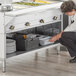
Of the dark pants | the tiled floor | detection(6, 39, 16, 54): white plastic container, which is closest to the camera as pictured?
the dark pants

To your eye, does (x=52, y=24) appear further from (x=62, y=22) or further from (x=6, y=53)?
(x=6, y=53)

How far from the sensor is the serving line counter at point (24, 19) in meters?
4.40

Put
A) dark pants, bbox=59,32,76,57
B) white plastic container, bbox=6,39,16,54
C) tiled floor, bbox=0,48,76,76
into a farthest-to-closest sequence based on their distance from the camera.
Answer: white plastic container, bbox=6,39,16,54 → tiled floor, bbox=0,48,76,76 → dark pants, bbox=59,32,76,57

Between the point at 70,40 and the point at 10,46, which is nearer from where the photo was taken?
the point at 70,40

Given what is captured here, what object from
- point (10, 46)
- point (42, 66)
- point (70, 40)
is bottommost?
point (42, 66)

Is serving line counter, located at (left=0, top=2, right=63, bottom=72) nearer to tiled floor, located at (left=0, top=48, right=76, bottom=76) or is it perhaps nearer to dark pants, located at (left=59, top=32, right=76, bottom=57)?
tiled floor, located at (left=0, top=48, right=76, bottom=76)

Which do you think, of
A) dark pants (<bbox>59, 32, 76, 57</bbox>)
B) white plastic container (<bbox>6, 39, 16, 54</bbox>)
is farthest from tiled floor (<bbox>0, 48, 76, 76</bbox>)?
dark pants (<bbox>59, 32, 76, 57</bbox>)

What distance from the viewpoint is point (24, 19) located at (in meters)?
4.66

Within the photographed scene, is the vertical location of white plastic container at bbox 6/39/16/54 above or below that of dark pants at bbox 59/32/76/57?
below

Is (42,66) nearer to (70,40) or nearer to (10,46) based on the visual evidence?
(10,46)

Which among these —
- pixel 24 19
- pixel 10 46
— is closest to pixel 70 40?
pixel 24 19

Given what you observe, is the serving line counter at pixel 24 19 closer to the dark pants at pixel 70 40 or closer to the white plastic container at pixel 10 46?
the white plastic container at pixel 10 46

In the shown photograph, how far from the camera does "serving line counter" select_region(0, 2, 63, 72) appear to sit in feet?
14.4

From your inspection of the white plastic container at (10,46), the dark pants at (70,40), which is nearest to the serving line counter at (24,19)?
the white plastic container at (10,46)
